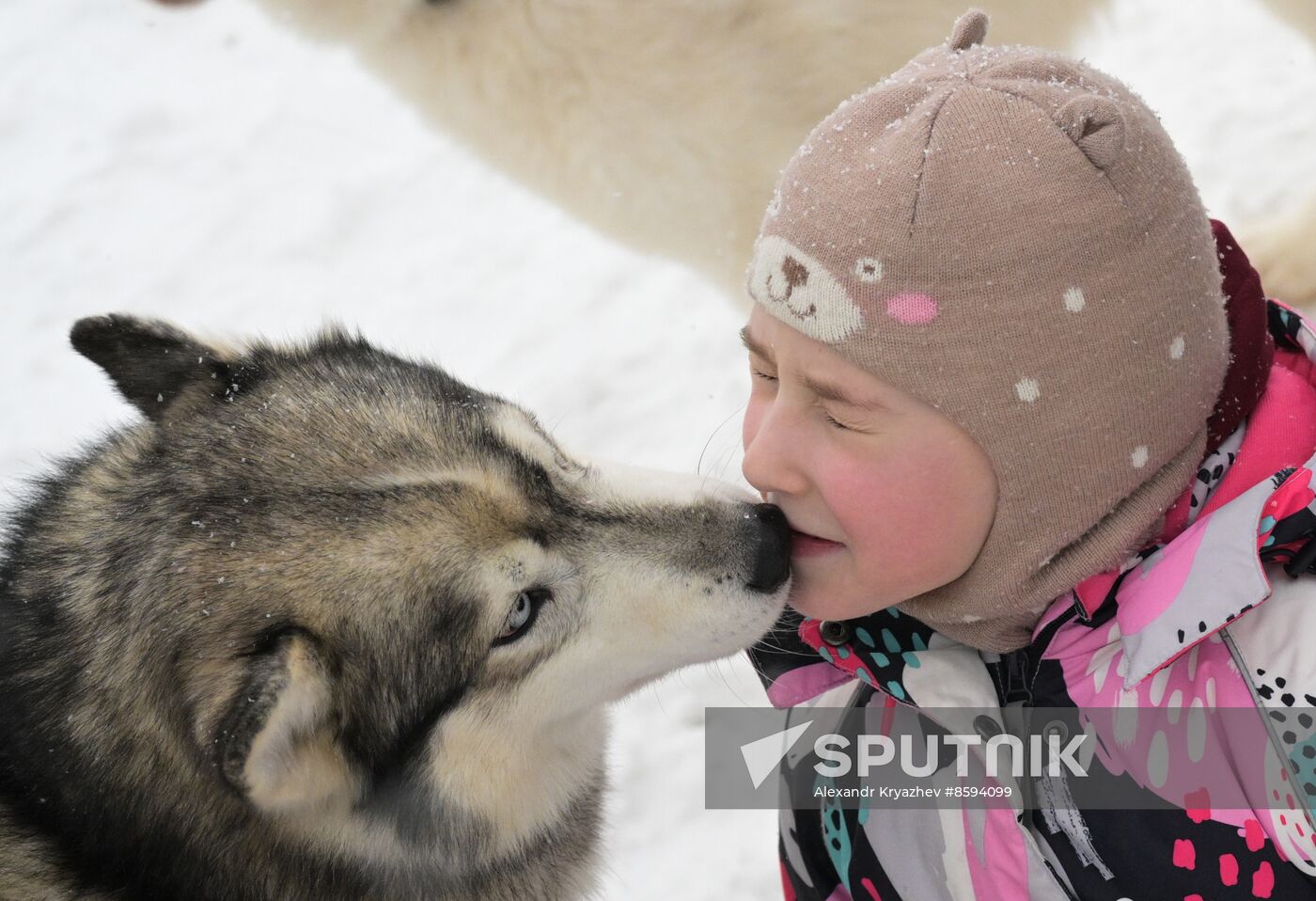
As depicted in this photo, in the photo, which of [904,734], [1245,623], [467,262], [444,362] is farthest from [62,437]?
[1245,623]

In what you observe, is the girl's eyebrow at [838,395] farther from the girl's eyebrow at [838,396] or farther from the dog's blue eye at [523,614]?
the dog's blue eye at [523,614]

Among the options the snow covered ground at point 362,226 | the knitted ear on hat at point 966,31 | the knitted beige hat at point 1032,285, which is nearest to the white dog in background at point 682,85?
the snow covered ground at point 362,226

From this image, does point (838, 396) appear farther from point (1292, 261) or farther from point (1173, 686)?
point (1292, 261)

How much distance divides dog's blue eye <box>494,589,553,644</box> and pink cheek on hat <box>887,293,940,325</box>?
689 mm

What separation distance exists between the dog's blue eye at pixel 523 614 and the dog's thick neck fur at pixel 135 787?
0.14m

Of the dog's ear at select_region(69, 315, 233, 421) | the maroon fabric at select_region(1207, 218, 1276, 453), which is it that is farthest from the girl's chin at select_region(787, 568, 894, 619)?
the dog's ear at select_region(69, 315, 233, 421)

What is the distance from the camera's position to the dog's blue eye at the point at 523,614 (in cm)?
164

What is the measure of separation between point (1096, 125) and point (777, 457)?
2.20ft

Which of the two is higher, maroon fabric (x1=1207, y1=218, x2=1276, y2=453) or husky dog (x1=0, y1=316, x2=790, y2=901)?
maroon fabric (x1=1207, y1=218, x2=1276, y2=453)

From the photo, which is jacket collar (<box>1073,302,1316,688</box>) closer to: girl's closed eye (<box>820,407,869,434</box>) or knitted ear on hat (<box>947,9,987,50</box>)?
girl's closed eye (<box>820,407,869,434</box>)

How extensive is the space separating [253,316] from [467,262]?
89 cm

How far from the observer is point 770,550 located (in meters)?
1.70

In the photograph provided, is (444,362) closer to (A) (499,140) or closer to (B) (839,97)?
(A) (499,140)

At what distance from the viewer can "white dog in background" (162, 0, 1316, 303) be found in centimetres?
294
